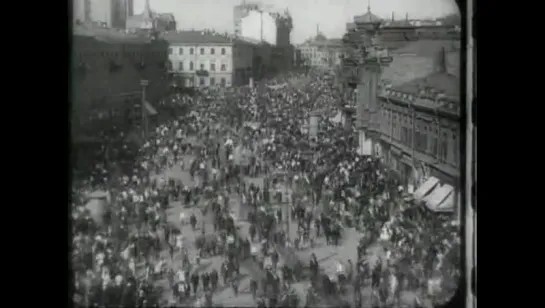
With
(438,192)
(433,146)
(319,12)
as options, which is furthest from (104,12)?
(438,192)

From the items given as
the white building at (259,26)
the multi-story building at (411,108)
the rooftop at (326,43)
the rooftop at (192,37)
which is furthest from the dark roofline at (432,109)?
the rooftop at (192,37)

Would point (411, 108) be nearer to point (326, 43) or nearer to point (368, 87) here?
point (368, 87)

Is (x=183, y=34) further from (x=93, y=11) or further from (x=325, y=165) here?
(x=325, y=165)

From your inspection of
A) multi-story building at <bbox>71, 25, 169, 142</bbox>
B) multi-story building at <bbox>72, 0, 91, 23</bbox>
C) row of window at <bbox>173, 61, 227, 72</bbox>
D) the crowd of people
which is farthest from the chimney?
multi-story building at <bbox>72, 0, 91, 23</bbox>

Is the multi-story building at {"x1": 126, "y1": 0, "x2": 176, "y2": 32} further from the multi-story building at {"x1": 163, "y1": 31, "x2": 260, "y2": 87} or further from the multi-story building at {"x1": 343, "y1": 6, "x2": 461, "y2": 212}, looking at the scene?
the multi-story building at {"x1": 343, "y1": 6, "x2": 461, "y2": 212}

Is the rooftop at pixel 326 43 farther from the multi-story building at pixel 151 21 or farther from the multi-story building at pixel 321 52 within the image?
the multi-story building at pixel 151 21
